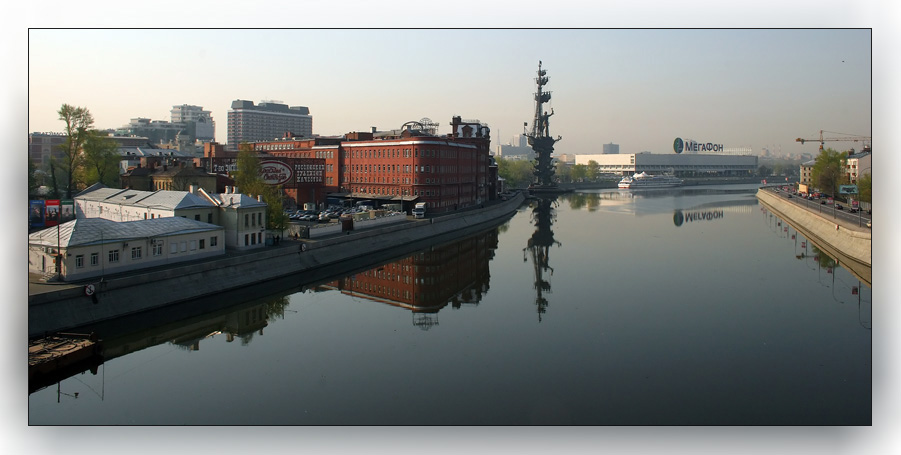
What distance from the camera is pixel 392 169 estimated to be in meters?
45.1

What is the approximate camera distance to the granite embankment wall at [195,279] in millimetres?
15891

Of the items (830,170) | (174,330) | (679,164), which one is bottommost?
(174,330)

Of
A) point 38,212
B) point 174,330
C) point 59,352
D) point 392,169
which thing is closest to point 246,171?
point 392,169

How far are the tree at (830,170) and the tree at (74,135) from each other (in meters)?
48.0

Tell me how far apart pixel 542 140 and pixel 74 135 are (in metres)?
65.3

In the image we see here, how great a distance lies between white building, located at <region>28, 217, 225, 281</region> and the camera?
57.9 feet

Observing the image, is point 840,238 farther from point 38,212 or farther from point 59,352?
point 38,212

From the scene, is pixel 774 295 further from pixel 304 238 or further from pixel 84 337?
pixel 84 337

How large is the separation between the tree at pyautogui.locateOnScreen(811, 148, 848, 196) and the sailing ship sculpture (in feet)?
123

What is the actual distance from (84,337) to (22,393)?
402 centimetres

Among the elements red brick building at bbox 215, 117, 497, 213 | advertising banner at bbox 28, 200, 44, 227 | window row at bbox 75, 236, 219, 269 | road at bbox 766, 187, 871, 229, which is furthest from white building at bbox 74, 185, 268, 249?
road at bbox 766, 187, 871, 229

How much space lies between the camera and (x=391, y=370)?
14.1m

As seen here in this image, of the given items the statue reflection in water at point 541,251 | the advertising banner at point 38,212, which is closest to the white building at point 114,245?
the advertising banner at point 38,212

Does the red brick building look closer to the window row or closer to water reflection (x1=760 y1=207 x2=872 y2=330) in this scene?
the window row
